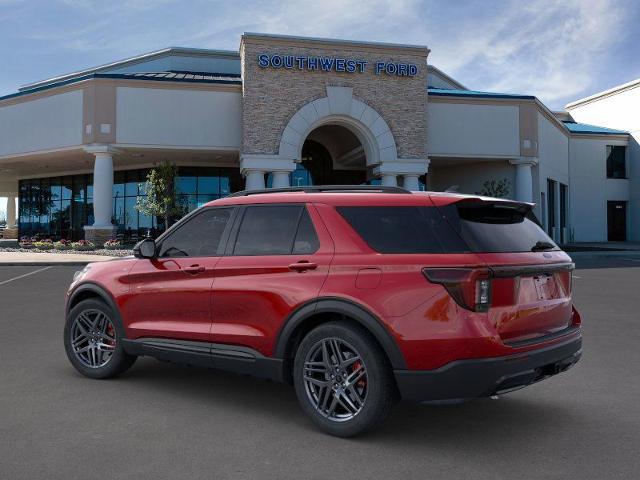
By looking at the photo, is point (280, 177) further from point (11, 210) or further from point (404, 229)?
point (11, 210)

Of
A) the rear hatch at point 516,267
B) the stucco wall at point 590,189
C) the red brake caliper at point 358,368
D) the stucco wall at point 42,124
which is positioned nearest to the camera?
the rear hatch at point 516,267

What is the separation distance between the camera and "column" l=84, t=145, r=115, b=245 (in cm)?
2919

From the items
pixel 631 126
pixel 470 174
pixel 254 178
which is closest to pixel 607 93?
pixel 631 126

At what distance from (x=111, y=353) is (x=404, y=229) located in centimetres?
328

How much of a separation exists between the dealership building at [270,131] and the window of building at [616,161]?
519 cm

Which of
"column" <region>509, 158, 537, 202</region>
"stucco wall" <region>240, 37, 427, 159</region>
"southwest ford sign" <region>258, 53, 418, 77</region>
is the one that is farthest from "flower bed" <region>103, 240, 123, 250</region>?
"column" <region>509, 158, 537, 202</region>

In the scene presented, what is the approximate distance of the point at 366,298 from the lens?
3.96 meters

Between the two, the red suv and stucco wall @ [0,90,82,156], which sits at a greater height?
stucco wall @ [0,90,82,156]

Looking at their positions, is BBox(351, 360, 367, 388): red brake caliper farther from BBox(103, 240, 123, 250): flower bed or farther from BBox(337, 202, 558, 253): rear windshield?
BBox(103, 240, 123, 250): flower bed

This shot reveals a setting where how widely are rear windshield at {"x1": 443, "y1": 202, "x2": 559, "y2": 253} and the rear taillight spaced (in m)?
0.19

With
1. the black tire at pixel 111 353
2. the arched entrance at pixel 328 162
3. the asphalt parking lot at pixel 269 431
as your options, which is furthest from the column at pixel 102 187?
the black tire at pixel 111 353

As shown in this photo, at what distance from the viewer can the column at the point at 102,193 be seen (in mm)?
29188

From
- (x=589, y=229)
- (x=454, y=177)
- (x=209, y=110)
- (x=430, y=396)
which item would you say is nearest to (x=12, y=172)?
(x=209, y=110)

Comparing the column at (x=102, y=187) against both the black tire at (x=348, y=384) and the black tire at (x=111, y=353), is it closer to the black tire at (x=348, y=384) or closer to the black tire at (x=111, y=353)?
the black tire at (x=111, y=353)
